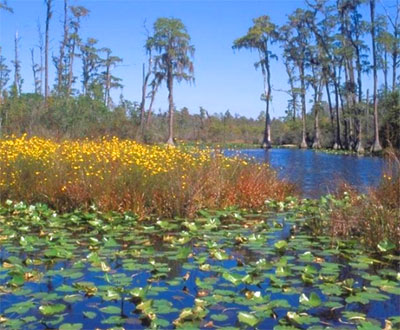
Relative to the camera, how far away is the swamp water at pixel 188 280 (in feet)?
11.6

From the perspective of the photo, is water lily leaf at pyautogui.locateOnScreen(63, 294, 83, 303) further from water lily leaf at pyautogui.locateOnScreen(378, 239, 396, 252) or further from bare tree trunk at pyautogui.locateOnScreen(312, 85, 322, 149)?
bare tree trunk at pyautogui.locateOnScreen(312, 85, 322, 149)

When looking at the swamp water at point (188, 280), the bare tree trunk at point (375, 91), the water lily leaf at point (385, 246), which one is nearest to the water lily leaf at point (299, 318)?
the swamp water at point (188, 280)

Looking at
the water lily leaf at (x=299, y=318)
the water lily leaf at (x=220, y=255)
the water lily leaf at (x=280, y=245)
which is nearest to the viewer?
the water lily leaf at (x=299, y=318)

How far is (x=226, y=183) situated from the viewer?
8.81m

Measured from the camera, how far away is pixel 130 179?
7859mm

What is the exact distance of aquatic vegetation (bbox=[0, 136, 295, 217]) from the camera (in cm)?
775

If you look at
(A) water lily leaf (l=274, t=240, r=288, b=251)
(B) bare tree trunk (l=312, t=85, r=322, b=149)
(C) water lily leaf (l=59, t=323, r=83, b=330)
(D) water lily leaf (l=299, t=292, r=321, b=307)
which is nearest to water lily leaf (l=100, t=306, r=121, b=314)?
(C) water lily leaf (l=59, t=323, r=83, b=330)

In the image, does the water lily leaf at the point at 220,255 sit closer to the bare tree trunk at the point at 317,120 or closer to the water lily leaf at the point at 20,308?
the water lily leaf at the point at 20,308

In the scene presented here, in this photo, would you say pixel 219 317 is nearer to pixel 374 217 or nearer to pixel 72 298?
pixel 72 298

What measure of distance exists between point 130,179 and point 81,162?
112 cm

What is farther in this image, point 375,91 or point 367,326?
point 375,91

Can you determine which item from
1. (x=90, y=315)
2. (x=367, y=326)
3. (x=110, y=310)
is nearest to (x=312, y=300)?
(x=367, y=326)

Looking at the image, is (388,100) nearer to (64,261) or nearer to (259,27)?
(259,27)

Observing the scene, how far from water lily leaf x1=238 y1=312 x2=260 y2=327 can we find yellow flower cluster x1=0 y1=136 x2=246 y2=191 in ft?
15.3
